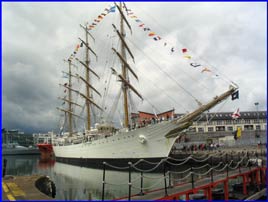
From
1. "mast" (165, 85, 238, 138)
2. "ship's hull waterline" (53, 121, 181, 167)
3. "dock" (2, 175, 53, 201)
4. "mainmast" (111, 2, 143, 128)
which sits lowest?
"dock" (2, 175, 53, 201)

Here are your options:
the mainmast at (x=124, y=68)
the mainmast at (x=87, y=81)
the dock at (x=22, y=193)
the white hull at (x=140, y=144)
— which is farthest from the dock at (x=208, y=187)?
the mainmast at (x=87, y=81)

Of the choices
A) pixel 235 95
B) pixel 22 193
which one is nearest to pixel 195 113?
pixel 235 95

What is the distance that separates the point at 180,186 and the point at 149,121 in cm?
1869

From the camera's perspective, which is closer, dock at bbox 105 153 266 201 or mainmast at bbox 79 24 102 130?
dock at bbox 105 153 266 201

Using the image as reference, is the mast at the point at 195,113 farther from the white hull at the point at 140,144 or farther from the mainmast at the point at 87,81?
the mainmast at the point at 87,81

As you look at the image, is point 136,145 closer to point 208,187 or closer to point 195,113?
point 195,113

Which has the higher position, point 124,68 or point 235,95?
point 124,68

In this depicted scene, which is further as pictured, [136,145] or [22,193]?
[136,145]

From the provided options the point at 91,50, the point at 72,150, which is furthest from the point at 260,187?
the point at 91,50

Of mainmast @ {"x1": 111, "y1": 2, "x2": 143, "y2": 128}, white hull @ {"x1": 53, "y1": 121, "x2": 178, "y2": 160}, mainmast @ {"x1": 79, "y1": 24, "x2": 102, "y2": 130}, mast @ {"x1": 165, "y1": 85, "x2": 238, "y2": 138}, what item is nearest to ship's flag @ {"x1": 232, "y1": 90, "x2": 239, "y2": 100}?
mast @ {"x1": 165, "y1": 85, "x2": 238, "y2": 138}

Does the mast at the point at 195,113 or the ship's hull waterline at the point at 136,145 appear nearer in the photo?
the mast at the point at 195,113

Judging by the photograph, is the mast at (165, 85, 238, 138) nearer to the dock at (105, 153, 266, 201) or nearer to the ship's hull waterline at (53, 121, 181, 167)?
the ship's hull waterline at (53, 121, 181, 167)

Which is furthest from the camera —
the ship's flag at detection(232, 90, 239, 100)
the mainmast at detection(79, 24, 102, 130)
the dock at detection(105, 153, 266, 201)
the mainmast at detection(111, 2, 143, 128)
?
the mainmast at detection(79, 24, 102, 130)

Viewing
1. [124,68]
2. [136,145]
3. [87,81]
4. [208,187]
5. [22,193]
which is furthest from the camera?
[87,81]
